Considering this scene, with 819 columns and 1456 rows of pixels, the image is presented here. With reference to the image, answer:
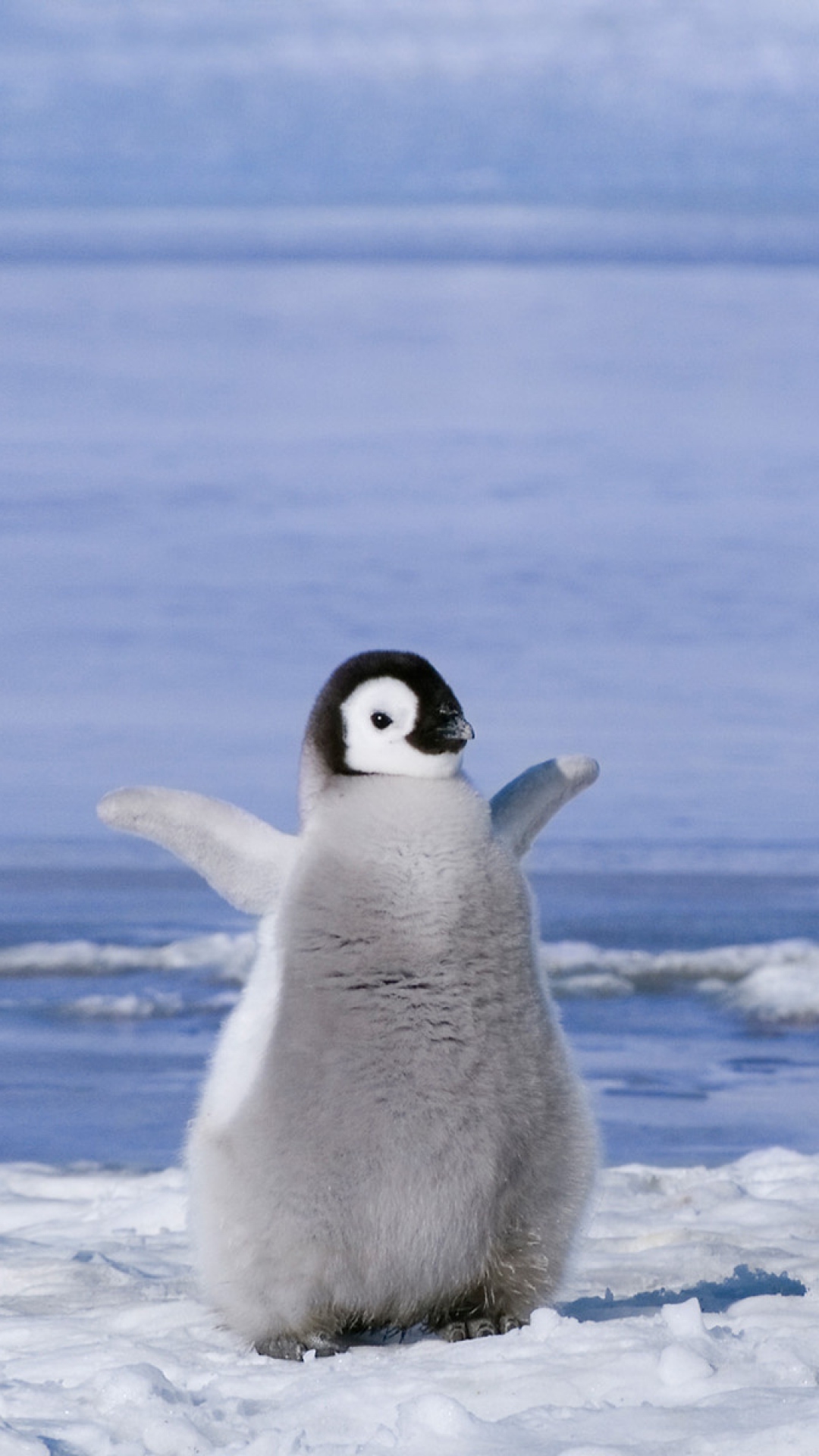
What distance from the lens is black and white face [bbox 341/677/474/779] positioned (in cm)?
299

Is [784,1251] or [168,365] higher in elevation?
[168,365]

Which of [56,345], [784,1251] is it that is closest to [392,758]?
[784,1251]

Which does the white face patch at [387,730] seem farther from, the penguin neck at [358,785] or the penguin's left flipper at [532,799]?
the penguin's left flipper at [532,799]

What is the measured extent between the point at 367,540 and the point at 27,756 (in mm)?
5239

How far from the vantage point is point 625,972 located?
6145 millimetres

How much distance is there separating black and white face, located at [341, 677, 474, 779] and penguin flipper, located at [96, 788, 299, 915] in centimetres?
18

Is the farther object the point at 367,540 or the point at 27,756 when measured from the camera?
the point at 367,540

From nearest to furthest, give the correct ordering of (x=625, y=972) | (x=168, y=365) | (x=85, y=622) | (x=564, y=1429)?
(x=564, y=1429) < (x=625, y=972) < (x=85, y=622) < (x=168, y=365)

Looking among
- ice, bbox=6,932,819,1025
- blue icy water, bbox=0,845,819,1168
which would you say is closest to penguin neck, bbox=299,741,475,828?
blue icy water, bbox=0,845,819,1168

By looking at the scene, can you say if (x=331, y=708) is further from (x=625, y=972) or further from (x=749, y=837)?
(x=749, y=837)

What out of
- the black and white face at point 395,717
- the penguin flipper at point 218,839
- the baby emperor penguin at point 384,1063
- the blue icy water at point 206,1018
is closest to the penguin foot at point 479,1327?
the baby emperor penguin at point 384,1063

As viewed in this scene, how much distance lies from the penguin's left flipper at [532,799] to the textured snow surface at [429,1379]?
24.8 inches

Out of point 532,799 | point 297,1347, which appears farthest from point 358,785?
point 297,1347

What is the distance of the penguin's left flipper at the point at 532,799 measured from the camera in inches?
128
